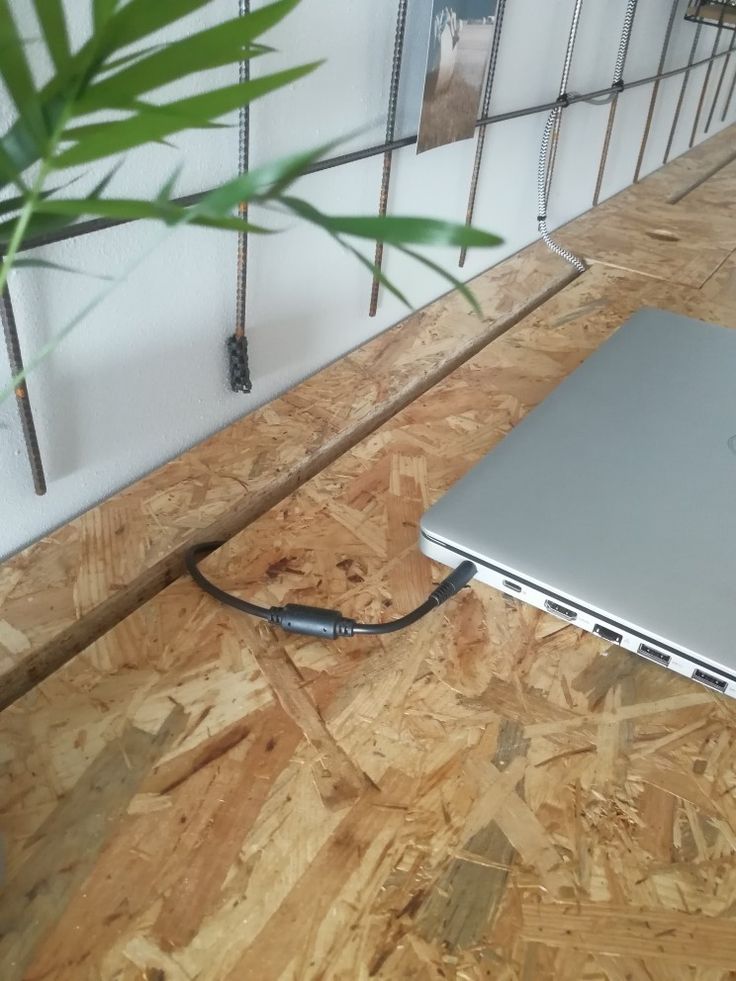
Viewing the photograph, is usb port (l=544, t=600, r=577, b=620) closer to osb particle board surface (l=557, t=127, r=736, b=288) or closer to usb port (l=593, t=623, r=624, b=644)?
usb port (l=593, t=623, r=624, b=644)

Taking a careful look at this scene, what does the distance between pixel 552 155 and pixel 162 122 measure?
116 centimetres

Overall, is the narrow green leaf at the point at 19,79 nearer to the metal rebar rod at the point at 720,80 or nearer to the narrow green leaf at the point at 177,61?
the narrow green leaf at the point at 177,61

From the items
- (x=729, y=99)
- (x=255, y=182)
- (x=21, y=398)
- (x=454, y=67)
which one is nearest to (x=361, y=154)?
(x=454, y=67)

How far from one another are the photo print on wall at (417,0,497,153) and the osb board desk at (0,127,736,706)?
A: 0.23m

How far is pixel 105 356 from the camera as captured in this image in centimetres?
65

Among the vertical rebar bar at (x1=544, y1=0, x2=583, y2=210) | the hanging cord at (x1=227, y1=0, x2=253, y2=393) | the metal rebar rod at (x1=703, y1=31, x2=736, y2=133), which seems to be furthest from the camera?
the metal rebar rod at (x1=703, y1=31, x2=736, y2=133)

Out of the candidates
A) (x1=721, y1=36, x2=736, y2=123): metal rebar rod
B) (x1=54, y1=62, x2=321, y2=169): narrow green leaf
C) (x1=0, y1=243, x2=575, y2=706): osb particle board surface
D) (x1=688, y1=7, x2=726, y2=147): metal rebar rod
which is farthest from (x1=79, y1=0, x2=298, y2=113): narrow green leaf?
(x1=721, y1=36, x2=736, y2=123): metal rebar rod

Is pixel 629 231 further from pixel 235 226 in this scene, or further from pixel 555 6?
pixel 235 226

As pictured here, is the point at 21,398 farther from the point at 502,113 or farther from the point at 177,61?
the point at 502,113

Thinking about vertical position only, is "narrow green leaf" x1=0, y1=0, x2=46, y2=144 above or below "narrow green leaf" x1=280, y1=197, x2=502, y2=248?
above

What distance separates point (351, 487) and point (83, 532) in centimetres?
23

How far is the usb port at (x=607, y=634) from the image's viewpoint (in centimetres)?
57

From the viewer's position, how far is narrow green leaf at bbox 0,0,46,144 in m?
0.25

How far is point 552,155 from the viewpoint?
1266mm
